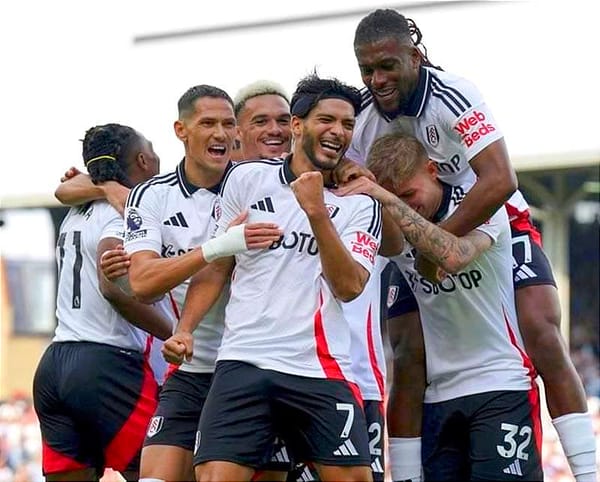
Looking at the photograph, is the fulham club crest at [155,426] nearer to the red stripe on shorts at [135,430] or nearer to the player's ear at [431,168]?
the red stripe on shorts at [135,430]

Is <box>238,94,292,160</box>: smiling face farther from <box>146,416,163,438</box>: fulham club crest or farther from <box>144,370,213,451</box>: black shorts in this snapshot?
<box>146,416,163,438</box>: fulham club crest

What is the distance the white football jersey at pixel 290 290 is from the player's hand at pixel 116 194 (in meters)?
1.38

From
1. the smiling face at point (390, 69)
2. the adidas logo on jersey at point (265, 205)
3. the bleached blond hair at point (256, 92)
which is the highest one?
the smiling face at point (390, 69)

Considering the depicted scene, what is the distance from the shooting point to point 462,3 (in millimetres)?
21297

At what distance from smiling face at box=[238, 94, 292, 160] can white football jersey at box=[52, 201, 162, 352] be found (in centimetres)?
88

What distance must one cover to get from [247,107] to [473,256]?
2043 mm

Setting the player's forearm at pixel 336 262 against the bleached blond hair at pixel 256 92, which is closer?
the player's forearm at pixel 336 262

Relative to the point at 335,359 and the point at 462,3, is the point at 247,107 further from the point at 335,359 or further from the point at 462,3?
the point at 462,3

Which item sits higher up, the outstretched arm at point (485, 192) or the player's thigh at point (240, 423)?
the outstretched arm at point (485, 192)

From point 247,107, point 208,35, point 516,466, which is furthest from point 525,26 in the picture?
point 516,466

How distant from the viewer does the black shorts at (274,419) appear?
6.08 m

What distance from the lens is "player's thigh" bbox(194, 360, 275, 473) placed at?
6.07 m

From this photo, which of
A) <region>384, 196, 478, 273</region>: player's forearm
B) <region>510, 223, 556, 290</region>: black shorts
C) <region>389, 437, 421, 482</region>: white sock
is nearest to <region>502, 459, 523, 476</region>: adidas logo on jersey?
<region>389, 437, 421, 482</region>: white sock

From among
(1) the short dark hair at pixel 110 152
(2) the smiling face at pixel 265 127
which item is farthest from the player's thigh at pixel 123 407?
(2) the smiling face at pixel 265 127
